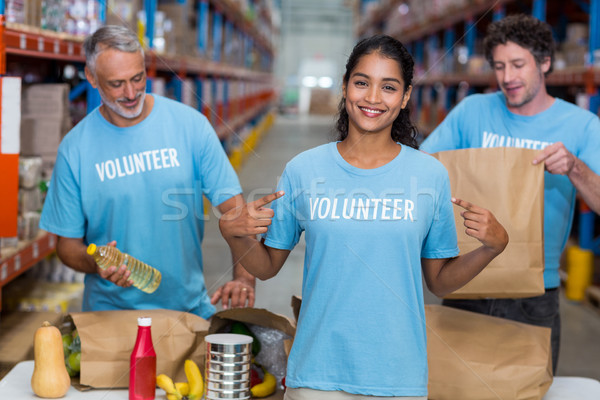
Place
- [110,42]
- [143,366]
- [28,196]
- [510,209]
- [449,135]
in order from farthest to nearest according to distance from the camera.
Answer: [28,196]
[449,135]
[110,42]
[510,209]
[143,366]

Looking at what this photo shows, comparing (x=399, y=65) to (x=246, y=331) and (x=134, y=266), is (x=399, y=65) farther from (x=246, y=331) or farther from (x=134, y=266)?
(x=134, y=266)

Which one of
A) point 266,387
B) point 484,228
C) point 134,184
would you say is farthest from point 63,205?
point 484,228

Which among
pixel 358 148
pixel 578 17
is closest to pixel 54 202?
pixel 358 148

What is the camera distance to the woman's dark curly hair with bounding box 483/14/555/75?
8.49 ft

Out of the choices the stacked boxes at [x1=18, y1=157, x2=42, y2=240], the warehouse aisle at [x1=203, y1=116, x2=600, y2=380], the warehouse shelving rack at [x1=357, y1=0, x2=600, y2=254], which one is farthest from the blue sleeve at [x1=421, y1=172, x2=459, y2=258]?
the stacked boxes at [x1=18, y1=157, x2=42, y2=240]

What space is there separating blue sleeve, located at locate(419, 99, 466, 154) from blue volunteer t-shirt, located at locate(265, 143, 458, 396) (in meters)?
1.03

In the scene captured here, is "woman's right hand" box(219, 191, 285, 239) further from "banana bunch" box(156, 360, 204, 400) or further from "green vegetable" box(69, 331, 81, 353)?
"green vegetable" box(69, 331, 81, 353)

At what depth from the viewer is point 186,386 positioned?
1988 mm

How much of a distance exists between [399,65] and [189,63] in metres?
5.53

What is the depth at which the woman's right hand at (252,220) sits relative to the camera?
1647 millimetres

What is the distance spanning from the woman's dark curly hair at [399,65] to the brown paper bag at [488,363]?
23.1 inches

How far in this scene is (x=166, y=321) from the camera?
207 centimetres

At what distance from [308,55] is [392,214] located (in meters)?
33.0

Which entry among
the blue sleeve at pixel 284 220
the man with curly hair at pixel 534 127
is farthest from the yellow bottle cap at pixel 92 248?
the man with curly hair at pixel 534 127
